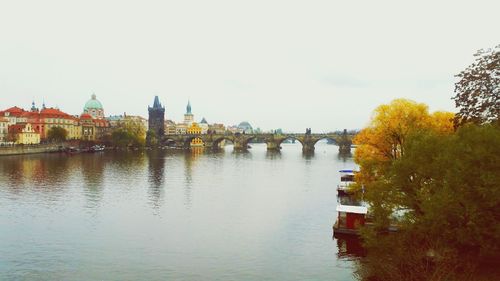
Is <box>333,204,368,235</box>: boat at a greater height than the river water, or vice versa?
<box>333,204,368,235</box>: boat

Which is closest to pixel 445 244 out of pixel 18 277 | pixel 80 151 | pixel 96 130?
pixel 18 277

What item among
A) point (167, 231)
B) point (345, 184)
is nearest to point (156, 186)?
point (345, 184)

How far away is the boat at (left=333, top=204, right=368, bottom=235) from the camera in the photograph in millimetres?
32562

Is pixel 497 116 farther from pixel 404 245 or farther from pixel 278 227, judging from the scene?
pixel 278 227

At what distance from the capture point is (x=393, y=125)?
3847 cm

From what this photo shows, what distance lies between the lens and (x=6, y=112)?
15662 cm

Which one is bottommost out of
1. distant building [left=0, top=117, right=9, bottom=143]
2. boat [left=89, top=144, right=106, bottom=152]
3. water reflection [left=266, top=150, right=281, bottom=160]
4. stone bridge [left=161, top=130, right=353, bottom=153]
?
water reflection [left=266, top=150, right=281, bottom=160]

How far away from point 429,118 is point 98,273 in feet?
94.6

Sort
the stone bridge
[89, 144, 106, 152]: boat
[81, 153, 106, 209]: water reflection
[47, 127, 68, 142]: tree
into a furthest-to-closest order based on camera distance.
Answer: the stone bridge → [47, 127, 68, 142]: tree → [89, 144, 106, 152]: boat → [81, 153, 106, 209]: water reflection

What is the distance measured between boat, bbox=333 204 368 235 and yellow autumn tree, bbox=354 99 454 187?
4.56 m

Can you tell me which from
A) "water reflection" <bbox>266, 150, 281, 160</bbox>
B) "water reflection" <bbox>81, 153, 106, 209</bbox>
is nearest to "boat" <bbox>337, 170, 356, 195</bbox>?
"water reflection" <bbox>81, 153, 106, 209</bbox>

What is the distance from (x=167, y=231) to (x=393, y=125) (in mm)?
21011

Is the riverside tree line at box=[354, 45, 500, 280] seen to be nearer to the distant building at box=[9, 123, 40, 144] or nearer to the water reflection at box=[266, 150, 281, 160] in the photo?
the water reflection at box=[266, 150, 281, 160]

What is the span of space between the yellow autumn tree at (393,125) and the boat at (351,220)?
4.56 metres
